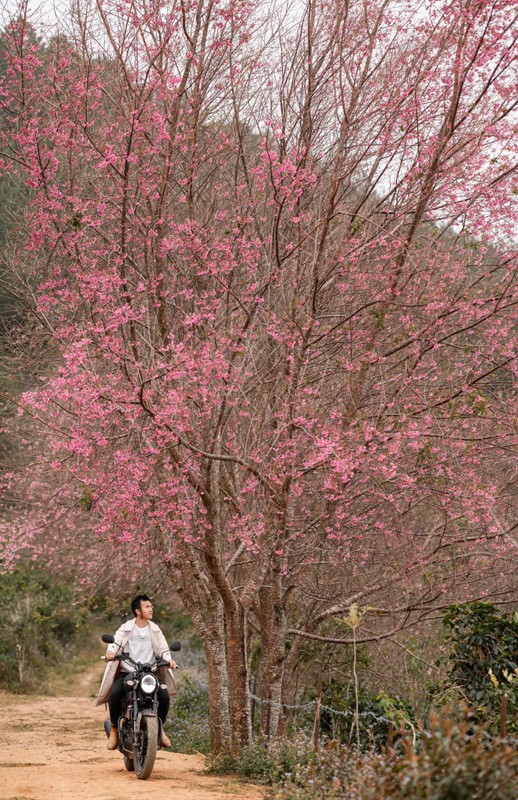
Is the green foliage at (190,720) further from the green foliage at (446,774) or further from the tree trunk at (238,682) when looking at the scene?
the green foliage at (446,774)

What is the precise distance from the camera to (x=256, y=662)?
13625 millimetres

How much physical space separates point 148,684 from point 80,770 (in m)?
1.58

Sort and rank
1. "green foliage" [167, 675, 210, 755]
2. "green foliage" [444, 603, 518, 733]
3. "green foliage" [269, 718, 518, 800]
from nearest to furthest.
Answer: "green foliage" [269, 718, 518, 800] → "green foliage" [444, 603, 518, 733] → "green foliage" [167, 675, 210, 755]

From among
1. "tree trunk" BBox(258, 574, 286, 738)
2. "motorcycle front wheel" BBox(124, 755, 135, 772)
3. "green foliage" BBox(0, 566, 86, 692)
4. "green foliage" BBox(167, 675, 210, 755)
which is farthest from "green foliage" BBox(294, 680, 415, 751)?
"green foliage" BBox(0, 566, 86, 692)

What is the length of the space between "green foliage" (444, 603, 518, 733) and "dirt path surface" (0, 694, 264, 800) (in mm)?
1947

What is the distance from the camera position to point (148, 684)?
8086mm

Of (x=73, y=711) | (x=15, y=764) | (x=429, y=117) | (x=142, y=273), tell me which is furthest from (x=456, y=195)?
(x=73, y=711)

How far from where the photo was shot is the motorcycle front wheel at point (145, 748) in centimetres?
785

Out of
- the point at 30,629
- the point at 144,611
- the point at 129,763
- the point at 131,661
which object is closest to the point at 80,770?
the point at 129,763

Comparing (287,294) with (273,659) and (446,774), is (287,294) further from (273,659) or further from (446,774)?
(446,774)

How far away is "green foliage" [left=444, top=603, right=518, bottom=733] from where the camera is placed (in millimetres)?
8164

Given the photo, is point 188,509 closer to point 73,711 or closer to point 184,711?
point 184,711

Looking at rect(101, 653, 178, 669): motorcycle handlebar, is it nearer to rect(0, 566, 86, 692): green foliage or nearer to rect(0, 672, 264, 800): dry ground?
rect(0, 672, 264, 800): dry ground

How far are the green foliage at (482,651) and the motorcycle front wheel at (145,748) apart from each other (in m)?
2.55
